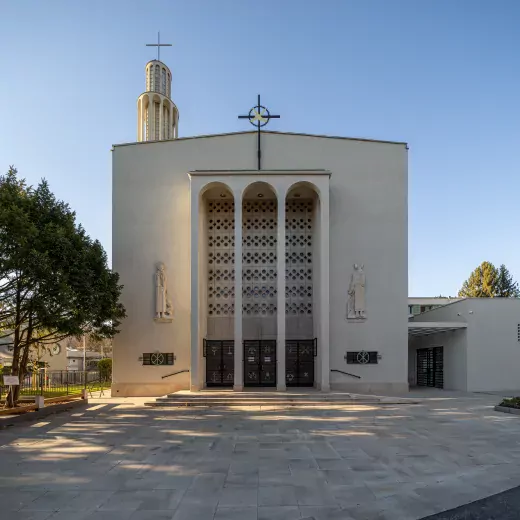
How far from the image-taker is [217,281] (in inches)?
910

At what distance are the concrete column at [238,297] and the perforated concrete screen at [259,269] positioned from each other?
6.86 ft

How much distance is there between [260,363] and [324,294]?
5.07m

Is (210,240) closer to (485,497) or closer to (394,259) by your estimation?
(394,259)

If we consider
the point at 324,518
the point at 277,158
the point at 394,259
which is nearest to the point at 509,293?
the point at 394,259

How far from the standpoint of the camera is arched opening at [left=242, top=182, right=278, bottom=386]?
22.5 metres

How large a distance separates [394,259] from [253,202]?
→ 7.99 meters

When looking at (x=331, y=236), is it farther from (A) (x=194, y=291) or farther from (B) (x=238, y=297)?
(A) (x=194, y=291)

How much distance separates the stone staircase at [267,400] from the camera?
1820cm

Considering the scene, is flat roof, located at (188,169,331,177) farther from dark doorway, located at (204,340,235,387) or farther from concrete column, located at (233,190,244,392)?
dark doorway, located at (204,340,235,387)

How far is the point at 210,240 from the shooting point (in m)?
23.5

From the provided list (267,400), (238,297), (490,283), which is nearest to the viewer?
(267,400)

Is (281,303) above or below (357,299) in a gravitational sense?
below

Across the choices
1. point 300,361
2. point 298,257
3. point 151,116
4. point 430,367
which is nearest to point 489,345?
point 430,367

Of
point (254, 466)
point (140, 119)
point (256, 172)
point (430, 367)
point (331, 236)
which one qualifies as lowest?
point (430, 367)
